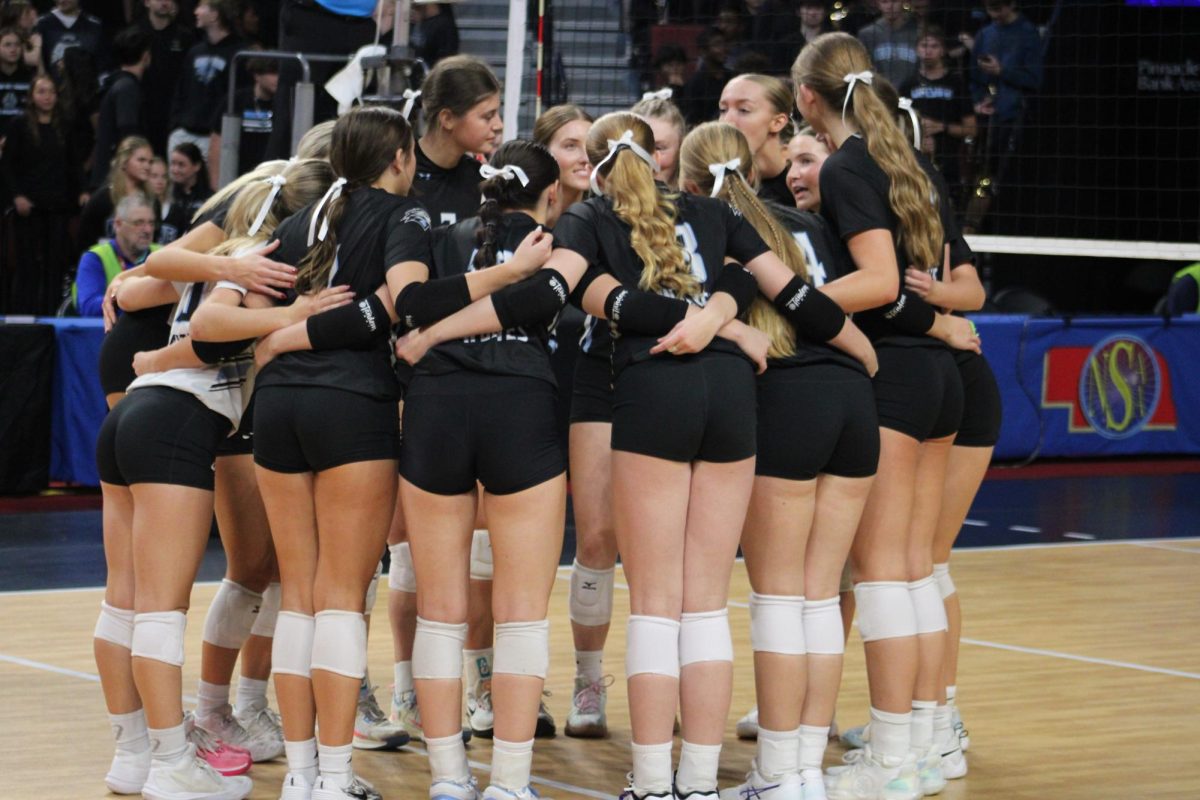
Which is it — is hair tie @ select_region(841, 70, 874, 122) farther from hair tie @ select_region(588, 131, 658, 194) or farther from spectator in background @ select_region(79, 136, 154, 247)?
spectator in background @ select_region(79, 136, 154, 247)

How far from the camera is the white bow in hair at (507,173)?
4324 millimetres

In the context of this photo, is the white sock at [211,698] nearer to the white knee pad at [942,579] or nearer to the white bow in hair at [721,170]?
the white bow in hair at [721,170]

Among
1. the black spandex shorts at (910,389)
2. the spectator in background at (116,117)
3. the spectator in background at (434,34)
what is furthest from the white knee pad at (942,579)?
the spectator in background at (116,117)

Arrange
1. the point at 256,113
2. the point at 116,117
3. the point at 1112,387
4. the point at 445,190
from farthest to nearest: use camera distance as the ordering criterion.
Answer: the point at 116,117
the point at 256,113
the point at 1112,387
the point at 445,190

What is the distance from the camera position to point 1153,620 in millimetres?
7234

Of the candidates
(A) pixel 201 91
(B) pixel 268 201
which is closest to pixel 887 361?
(B) pixel 268 201

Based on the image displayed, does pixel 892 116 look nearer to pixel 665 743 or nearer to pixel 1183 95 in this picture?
pixel 665 743

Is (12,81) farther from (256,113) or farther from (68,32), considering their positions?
(256,113)

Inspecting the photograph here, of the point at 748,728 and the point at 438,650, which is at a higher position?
the point at 438,650

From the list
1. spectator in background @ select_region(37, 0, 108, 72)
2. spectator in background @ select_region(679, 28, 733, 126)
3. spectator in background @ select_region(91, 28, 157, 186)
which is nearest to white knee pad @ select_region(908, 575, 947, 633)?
spectator in background @ select_region(679, 28, 733, 126)

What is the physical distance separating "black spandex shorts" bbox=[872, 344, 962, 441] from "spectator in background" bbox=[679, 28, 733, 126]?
5.55 m

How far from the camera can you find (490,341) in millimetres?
4262

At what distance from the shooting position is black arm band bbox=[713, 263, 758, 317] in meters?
4.35

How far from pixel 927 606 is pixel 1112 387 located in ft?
23.5
